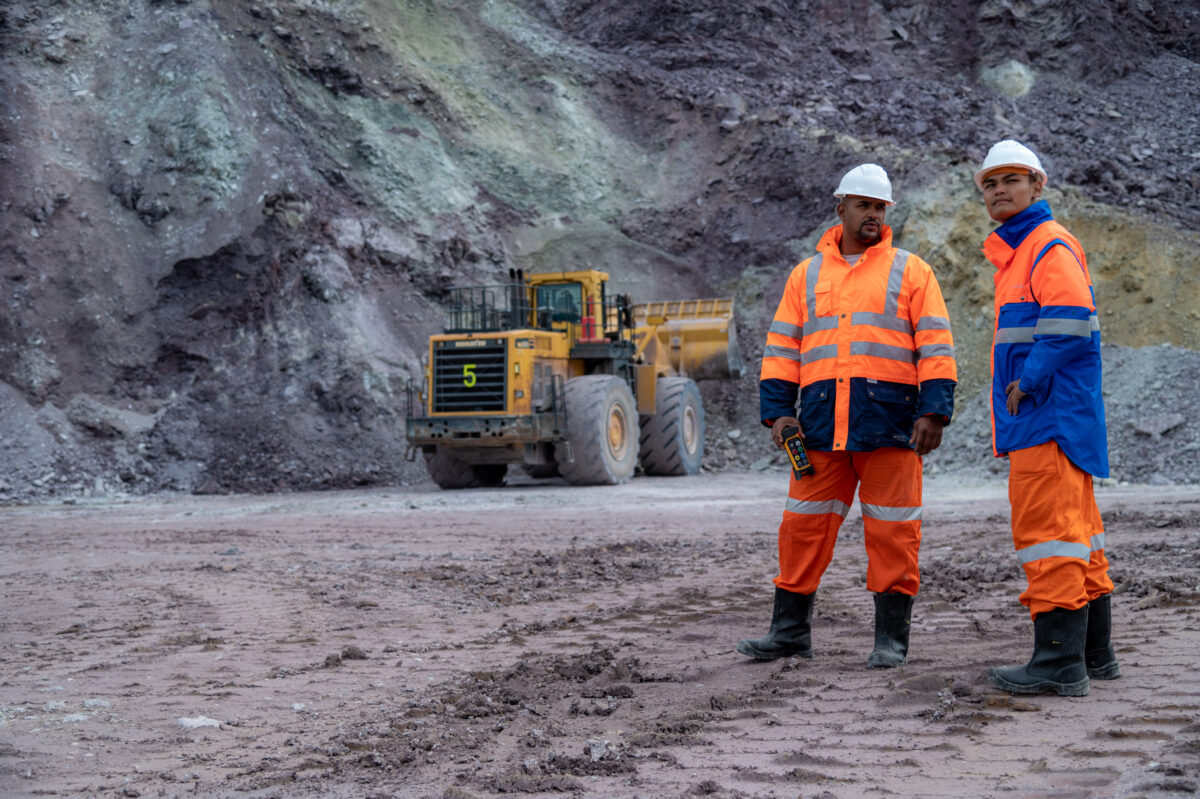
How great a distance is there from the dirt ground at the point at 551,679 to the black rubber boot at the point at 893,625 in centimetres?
9

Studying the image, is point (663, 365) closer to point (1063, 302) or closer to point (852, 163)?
point (852, 163)

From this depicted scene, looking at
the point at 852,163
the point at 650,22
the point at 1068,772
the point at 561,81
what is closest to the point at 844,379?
the point at 1068,772

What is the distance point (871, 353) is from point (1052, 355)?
801 mm

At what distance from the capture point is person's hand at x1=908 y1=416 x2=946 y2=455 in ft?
15.1

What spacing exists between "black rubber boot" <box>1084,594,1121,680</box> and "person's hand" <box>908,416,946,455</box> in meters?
0.85

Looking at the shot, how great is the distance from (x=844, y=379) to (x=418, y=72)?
868 inches

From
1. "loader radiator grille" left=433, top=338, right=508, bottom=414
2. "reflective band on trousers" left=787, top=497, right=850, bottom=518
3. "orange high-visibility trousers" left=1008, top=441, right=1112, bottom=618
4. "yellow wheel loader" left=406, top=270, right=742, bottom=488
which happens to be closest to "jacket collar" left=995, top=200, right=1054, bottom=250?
"orange high-visibility trousers" left=1008, top=441, right=1112, bottom=618

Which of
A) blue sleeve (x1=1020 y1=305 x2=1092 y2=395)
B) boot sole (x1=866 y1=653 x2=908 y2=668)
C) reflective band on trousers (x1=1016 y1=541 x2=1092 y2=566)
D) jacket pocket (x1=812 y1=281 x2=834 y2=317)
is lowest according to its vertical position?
boot sole (x1=866 y1=653 x2=908 y2=668)

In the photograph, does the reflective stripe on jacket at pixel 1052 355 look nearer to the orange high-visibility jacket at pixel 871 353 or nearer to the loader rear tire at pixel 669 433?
the orange high-visibility jacket at pixel 871 353

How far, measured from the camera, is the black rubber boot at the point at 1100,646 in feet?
14.0

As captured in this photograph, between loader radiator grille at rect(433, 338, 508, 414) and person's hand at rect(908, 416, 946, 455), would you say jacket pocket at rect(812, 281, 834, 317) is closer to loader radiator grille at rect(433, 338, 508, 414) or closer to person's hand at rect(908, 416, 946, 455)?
person's hand at rect(908, 416, 946, 455)

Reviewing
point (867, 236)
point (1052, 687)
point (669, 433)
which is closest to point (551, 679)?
point (1052, 687)

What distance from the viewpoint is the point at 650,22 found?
1188 inches

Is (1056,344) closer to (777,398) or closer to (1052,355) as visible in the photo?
(1052,355)
